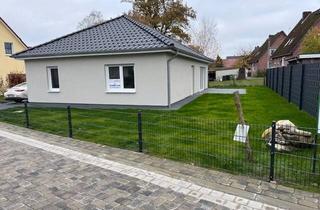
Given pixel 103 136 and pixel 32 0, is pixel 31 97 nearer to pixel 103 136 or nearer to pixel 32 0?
pixel 32 0

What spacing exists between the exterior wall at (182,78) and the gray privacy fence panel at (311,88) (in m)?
5.70

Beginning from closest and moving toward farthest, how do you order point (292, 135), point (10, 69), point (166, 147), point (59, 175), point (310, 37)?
point (59, 175), point (292, 135), point (166, 147), point (310, 37), point (10, 69)

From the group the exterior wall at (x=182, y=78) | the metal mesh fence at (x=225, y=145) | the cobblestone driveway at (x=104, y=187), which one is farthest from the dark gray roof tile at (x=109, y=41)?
the cobblestone driveway at (x=104, y=187)

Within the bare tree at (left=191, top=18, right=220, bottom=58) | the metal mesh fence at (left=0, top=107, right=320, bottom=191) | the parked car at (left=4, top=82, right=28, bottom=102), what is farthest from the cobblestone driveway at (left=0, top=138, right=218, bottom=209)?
the bare tree at (left=191, top=18, right=220, bottom=58)

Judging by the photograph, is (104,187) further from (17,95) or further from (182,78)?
(17,95)

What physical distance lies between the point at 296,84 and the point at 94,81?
9889mm

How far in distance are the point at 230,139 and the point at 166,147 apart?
5.41 ft

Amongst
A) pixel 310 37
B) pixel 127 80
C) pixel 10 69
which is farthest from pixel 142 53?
pixel 10 69

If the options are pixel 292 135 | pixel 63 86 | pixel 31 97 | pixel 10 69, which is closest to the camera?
pixel 292 135

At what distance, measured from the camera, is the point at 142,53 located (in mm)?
12289

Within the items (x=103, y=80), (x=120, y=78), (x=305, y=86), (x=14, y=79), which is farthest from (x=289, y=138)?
(x=14, y=79)

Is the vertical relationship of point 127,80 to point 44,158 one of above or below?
above

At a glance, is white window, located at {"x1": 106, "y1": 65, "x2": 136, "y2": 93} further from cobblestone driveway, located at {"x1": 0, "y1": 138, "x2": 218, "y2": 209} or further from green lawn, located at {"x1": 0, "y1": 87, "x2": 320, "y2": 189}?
cobblestone driveway, located at {"x1": 0, "y1": 138, "x2": 218, "y2": 209}

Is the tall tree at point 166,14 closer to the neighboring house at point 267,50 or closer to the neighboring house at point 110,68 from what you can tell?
the neighboring house at point 110,68
